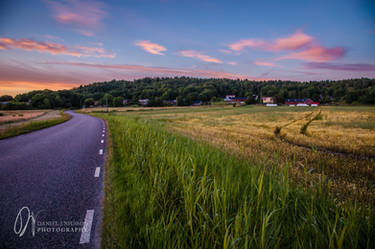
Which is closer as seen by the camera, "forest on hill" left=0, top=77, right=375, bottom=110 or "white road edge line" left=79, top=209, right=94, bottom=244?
"white road edge line" left=79, top=209, right=94, bottom=244

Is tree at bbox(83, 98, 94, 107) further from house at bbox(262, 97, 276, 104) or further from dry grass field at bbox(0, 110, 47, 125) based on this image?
house at bbox(262, 97, 276, 104)

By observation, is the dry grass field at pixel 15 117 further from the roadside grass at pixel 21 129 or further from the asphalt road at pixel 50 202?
the asphalt road at pixel 50 202

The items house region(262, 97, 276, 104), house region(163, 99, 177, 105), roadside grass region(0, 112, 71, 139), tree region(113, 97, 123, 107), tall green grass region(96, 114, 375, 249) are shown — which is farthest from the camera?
tree region(113, 97, 123, 107)

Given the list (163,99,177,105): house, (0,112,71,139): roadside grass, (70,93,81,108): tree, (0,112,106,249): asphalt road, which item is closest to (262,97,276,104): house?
(163,99,177,105): house

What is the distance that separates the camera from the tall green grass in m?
1.91

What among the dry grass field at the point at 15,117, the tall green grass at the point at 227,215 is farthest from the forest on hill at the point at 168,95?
the tall green grass at the point at 227,215

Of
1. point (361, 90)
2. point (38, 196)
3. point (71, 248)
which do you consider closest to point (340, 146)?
point (71, 248)

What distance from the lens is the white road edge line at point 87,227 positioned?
2.83 m

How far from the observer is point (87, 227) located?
10.2ft

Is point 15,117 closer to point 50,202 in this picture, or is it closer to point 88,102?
point 50,202
